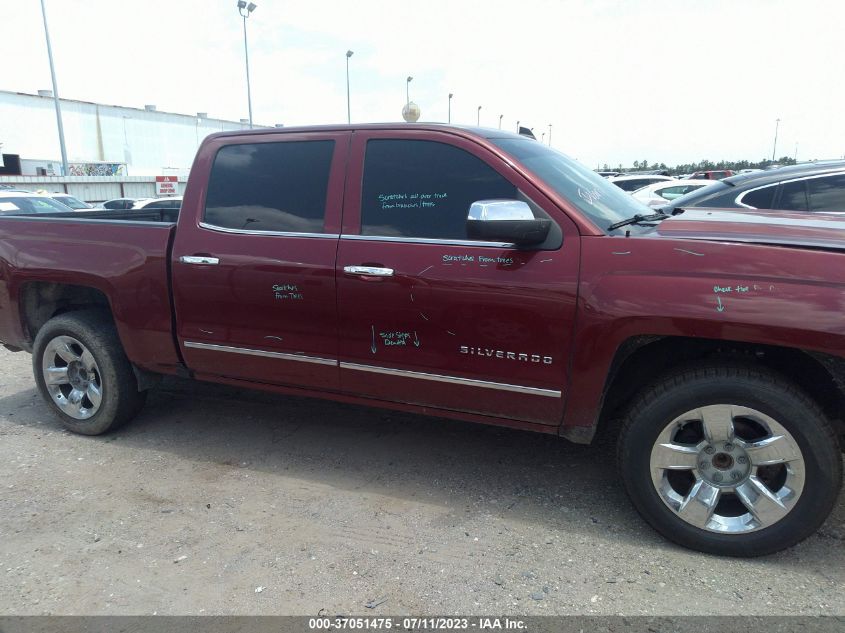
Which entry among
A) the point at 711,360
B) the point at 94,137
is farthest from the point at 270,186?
the point at 94,137

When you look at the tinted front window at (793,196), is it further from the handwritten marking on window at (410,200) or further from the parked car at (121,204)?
the parked car at (121,204)

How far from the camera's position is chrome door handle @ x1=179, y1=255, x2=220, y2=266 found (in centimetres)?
358

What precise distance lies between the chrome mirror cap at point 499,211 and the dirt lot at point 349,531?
151cm

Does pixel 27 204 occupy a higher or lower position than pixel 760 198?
lower

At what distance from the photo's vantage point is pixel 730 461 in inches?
107

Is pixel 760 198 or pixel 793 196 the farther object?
pixel 760 198

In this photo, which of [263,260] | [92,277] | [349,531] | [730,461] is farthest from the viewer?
[92,277]

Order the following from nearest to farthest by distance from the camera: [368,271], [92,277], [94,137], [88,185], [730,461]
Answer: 1. [730,461]
2. [368,271]
3. [92,277]
4. [88,185]
5. [94,137]

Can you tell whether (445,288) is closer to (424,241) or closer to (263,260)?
(424,241)

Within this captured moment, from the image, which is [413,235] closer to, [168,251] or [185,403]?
[168,251]

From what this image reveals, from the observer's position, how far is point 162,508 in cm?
331

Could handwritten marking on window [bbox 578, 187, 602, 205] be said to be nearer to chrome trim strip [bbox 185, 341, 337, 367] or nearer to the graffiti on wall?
chrome trim strip [bbox 185, 341, 337, 367]

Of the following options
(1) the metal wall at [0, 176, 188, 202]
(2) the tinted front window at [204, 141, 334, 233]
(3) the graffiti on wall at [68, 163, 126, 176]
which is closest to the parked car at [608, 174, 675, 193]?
(2) the tinted front window at [204, 141, 334, 233]

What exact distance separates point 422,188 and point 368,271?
0.52 metres
